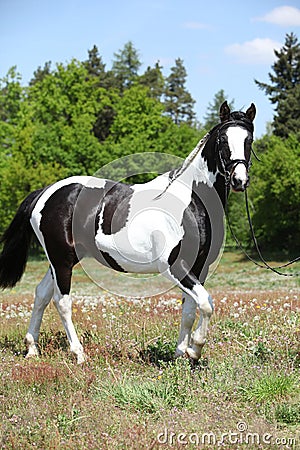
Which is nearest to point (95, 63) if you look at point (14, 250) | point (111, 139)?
point (111, 139)

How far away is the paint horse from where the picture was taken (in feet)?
20.3

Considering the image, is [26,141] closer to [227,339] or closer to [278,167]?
[278,167]

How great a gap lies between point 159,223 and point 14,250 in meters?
2.85

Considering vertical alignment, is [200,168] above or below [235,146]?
below

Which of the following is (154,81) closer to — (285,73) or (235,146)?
(285,73)

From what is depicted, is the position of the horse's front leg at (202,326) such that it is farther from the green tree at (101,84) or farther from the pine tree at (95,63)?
the pine tree at (95,63)

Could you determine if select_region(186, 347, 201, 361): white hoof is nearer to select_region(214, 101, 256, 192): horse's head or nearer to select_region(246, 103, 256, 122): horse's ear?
select_region(214, 101, 256, 192): horse's head

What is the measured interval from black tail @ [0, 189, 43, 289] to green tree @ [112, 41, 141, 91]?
61.4 metres

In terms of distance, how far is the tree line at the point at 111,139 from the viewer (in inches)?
1665

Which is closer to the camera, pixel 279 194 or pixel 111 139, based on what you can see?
pixel 279 194

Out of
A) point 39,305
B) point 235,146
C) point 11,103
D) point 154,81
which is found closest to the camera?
point 235,146

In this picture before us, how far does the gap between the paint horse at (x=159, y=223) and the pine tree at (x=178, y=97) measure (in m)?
71.3

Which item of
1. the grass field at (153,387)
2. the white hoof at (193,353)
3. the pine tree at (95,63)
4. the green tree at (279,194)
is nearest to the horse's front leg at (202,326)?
the white hoof at (193,353)

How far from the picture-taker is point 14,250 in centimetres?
834
